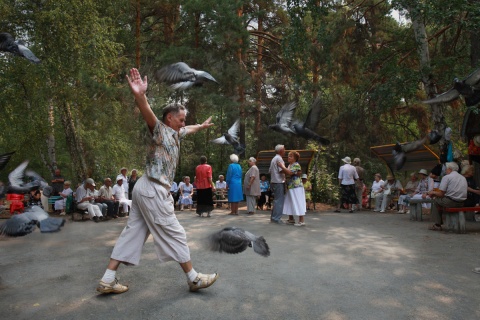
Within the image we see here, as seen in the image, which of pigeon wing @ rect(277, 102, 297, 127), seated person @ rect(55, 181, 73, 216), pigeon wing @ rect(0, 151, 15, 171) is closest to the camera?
pigeon wing @ rect(0, 151, 15, 171)

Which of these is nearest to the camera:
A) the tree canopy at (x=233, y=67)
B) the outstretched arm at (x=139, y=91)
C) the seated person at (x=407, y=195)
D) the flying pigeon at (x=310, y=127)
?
the outstretched arm at (x=139, y=91)

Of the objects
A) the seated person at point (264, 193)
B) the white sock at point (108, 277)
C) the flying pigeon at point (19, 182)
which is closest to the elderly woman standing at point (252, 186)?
the seated person at point (264, 193)

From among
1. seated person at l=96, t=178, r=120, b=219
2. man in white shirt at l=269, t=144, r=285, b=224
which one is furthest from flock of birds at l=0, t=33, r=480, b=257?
seated person at l=96, t=178, r=120, b=219

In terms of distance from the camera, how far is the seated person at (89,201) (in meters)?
11.7

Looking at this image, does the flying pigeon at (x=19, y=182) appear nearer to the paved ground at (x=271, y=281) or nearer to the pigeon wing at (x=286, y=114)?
the paved ground at (x=271, y=281)

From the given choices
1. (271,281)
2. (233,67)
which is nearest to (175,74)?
(271,281)

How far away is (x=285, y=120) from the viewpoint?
1061 centimetres

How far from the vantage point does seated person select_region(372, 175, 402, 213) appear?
46.2ft

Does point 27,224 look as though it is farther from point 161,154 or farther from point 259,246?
point 259,246

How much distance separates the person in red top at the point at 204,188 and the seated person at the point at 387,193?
6.04 m

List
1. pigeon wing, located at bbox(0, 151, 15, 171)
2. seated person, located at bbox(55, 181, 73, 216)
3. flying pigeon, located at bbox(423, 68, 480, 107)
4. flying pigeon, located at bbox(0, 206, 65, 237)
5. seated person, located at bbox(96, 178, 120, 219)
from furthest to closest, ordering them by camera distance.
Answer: seated person, located at bbox(55, 181, 73, 216), seated person, located at bbox(96, 178, 120, 219), flying pigeon, located at bbox(423, 68, 480, 107), pigeon wing, located at bbox(0, 151, 15, 171), flying pigeon, located at bbox(0, 206, 65, 237)

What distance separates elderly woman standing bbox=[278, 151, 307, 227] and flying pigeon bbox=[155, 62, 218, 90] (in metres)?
4.33

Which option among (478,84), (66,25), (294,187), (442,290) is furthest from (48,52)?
(442,290)

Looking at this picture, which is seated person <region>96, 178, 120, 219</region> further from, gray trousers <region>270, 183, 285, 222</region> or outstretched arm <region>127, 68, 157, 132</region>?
outstretched arm <region>127, 68, 157, 132</region>
